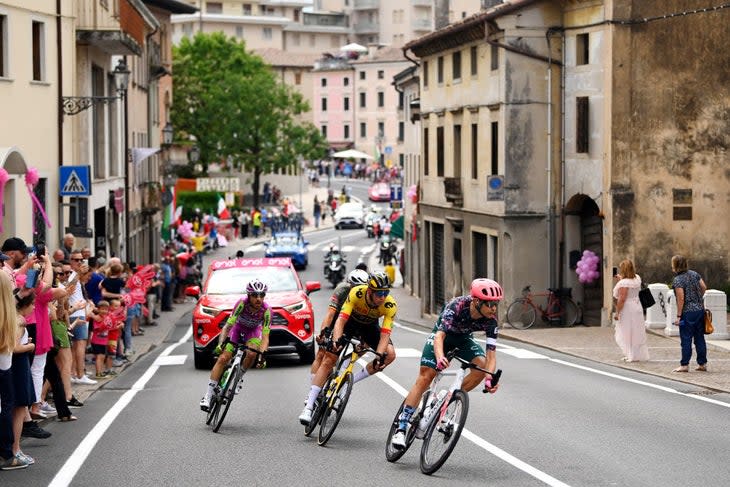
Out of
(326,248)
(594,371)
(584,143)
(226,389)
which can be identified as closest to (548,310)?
(584,143)

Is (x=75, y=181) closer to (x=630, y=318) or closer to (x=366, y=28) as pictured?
(x=630, y=318)

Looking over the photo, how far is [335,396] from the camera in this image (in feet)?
47.1

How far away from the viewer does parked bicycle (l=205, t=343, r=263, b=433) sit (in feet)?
50.9

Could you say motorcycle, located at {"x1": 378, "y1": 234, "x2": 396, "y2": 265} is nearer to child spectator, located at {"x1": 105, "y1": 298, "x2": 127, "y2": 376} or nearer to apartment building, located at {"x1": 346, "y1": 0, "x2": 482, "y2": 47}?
child spectator, located at {"x1": 105, "y1": 298, "x2": 127, "y2": 376}

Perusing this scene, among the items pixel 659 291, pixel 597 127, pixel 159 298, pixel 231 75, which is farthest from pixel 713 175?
pixel 231 75

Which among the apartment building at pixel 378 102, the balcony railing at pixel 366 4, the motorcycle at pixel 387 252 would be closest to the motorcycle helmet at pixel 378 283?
the motorcycle at pixel 387 252

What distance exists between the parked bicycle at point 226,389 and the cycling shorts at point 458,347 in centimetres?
310

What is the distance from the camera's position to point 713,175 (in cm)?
3694

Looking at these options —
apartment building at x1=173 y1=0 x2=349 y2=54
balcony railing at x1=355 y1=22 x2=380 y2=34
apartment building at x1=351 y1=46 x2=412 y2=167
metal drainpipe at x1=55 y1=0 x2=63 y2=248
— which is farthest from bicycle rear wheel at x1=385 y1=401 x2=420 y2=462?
balcony railing at x1=355 y1=22 x2=380 y2=34

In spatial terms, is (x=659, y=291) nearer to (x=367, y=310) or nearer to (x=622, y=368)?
(x=622, y=368)

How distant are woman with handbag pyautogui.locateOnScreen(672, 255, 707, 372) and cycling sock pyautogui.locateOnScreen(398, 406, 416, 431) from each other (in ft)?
34.0

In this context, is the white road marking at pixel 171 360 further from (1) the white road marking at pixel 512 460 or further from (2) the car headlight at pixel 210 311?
(1) the white road marking at pixel 512 460

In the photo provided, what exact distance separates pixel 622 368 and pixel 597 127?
14.4m

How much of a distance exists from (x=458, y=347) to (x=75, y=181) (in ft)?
64.9
